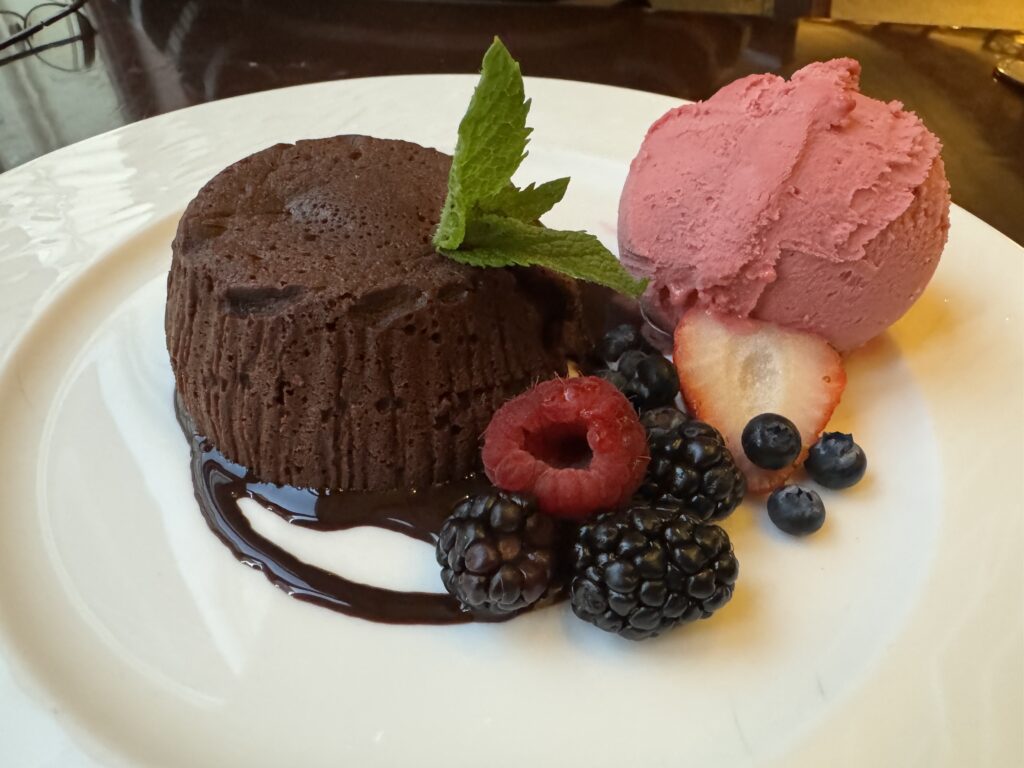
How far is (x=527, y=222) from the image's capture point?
4.68 ft

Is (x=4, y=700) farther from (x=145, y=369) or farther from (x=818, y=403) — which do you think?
(x=818, y=403)

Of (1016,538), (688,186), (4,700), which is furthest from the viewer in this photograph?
(688,186)

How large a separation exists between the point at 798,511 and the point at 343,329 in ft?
2.57

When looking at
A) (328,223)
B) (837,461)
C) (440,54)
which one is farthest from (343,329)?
(440,54)

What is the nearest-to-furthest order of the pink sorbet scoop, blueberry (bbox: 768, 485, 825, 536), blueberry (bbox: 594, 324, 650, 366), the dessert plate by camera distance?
the dessert plate, blueberry (bbox: 768, 485, 825, 536), the pink sorbet scoop, blueberry (bbox: 594, 324, 650, 366)

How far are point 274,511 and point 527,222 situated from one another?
2.17 feet

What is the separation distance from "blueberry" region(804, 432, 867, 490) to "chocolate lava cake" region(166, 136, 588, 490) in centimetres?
49

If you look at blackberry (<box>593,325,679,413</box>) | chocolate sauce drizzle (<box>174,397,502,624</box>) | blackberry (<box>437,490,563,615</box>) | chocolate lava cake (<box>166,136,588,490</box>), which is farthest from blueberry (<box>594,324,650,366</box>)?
blackberry (<box>437,490,563,615</box>)

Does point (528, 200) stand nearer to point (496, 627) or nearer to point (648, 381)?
point (648, 381)

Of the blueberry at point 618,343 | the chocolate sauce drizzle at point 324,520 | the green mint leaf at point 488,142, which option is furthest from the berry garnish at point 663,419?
the green mint leaf at point 488,142

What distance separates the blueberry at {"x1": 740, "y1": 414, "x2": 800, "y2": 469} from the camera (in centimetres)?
134

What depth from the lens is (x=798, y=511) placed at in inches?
52.0

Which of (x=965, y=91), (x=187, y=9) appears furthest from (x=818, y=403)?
(x=187, y=9)

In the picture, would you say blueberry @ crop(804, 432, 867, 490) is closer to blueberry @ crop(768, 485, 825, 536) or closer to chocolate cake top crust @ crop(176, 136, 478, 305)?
blueberry @ crop(768, 485, 825, 536)
